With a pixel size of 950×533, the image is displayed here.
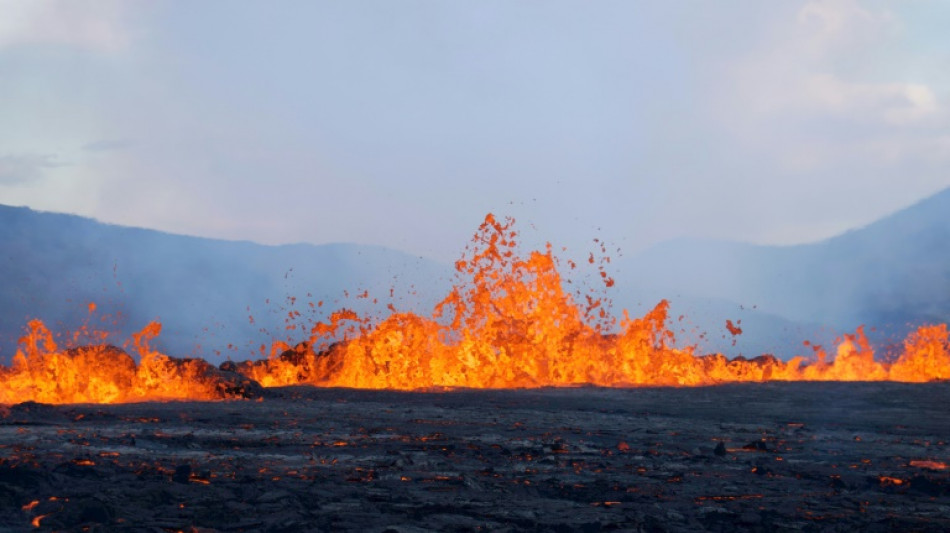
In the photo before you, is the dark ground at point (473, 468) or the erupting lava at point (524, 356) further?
the erupting lava at point (524, 356)

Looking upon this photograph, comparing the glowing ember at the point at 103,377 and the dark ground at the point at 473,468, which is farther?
the glowing ember at the point at 103,377

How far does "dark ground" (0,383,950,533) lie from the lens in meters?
5.88

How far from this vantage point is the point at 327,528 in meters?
5.59

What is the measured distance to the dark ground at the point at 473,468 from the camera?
5.88 meters

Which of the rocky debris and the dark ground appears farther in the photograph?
the rocky debris

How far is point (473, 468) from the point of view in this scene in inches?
310

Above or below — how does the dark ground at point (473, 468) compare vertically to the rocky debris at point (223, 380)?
below

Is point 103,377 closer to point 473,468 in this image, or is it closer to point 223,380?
point 223,380

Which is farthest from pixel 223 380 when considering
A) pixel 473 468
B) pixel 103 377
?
pixel 473 468

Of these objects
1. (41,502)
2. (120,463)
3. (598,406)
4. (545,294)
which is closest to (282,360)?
(545,294)

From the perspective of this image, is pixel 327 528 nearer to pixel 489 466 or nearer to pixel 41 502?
pixel 41 502

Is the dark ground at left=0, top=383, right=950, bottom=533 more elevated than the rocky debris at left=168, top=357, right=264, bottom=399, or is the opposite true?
the rocky debris at left=168, top=357, right=264, bottom=399

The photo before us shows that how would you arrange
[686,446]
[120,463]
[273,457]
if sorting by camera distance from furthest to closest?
[686,446], [273,457], [120,463]

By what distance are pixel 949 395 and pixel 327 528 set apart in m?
12.1
